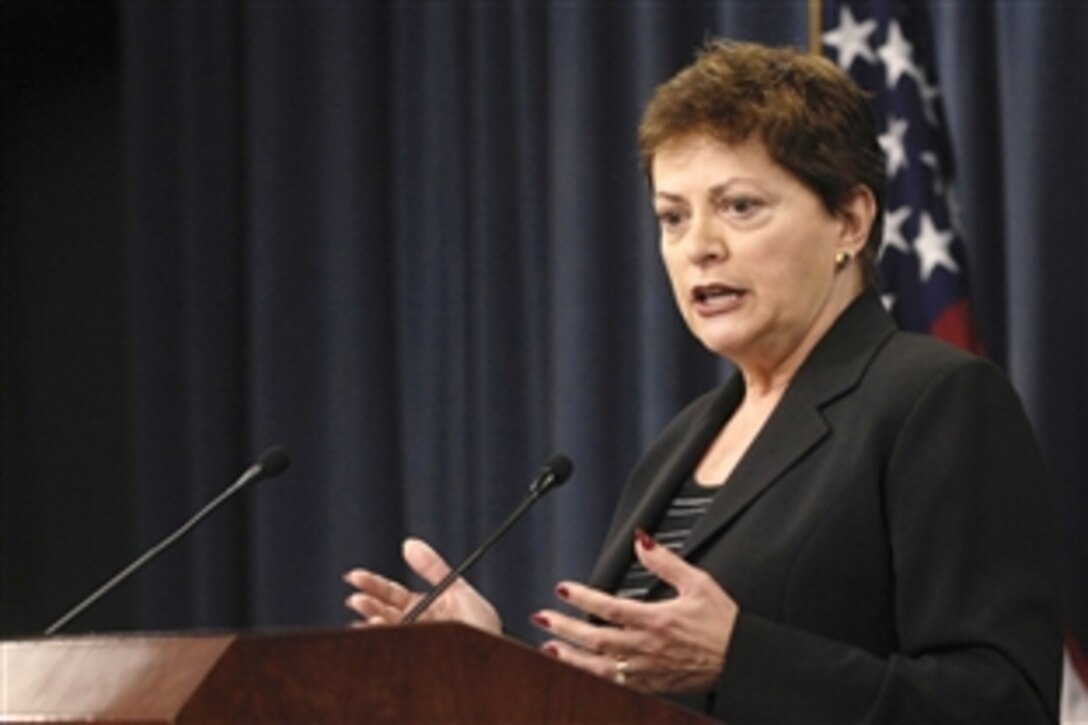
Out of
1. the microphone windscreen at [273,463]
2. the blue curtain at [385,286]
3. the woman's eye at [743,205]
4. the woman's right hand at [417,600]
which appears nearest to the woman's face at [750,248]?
the woman's eye at [743,205]

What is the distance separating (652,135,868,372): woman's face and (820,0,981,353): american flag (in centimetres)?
119

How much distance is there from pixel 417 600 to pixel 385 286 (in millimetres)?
2458

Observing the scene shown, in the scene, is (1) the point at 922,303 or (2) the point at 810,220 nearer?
(2) the point at 810,220

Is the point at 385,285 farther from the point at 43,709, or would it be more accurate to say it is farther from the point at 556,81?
the point at 43,709

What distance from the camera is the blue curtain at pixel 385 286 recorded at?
4359 mm

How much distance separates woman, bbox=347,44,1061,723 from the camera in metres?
1.91

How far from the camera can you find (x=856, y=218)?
2359 millimetres

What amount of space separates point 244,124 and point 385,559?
45.0 inches

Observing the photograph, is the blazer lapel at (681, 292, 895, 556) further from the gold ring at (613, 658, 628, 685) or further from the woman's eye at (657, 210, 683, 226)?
the gold ring at (613, 658, 628, 685)

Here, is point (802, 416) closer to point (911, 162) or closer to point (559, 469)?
point (559, 469)

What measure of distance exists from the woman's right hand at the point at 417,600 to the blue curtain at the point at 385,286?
196cm

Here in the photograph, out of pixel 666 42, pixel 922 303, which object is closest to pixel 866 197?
pixel 922 303

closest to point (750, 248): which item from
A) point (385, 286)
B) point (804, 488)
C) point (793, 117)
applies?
point (793, 117)

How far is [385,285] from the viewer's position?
15.4 feet
